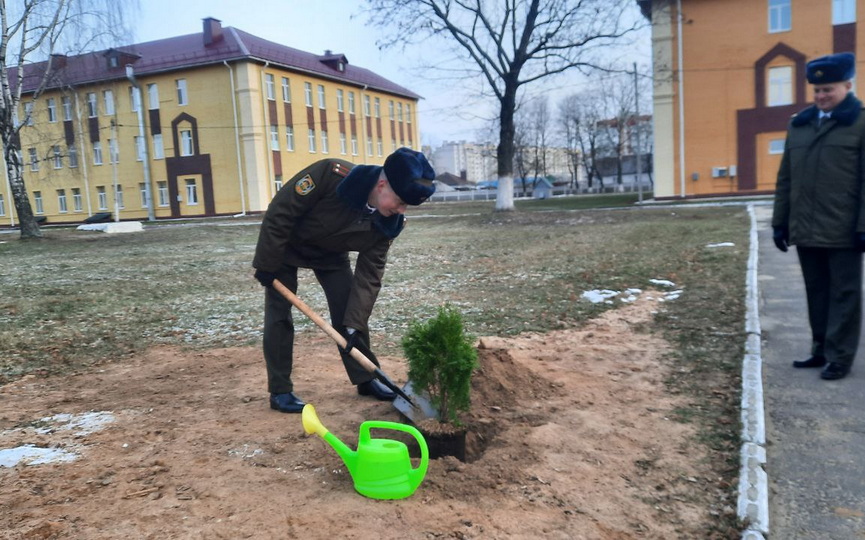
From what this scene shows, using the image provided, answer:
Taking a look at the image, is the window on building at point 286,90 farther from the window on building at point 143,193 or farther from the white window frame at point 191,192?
the window on building at point 143,193

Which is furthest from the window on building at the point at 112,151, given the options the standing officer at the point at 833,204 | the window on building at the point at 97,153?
the standing officer at the point at 833,204

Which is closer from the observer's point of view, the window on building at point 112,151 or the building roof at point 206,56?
the building roof at point 206,56

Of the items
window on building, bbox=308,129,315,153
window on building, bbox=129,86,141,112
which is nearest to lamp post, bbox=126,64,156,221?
window on building, bbox=129,86,141,112

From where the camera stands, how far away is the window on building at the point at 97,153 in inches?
1640

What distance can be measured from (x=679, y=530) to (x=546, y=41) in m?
24.0

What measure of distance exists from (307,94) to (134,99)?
10076mm

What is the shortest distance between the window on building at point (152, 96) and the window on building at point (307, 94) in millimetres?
8445

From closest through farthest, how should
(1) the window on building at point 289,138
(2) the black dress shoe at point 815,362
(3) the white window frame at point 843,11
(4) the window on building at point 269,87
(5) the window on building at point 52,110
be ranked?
(2) the black dress shoe at point 815,362 → (3) the white window frame at point 843,11 → (4) the window on building at point 269,87 → (1) the window on building at point 289,138 → (5) the window on building at point 52,110

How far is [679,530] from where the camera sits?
266 cm

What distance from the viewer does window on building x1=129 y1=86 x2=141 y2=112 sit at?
3894cm

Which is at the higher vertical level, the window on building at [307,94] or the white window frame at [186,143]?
the window on building at [307,94]

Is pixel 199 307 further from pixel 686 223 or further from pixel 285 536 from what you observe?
pixel 686 223

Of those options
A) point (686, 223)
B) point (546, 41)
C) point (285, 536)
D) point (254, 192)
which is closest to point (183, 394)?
point (285, 536)

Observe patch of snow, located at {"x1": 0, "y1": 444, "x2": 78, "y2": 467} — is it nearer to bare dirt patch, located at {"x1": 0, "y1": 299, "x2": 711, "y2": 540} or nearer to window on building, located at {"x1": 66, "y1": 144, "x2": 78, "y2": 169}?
bare dirt patch, located at {"x1": 0, "y1": 299, "x2": 711, "y2": 540}
